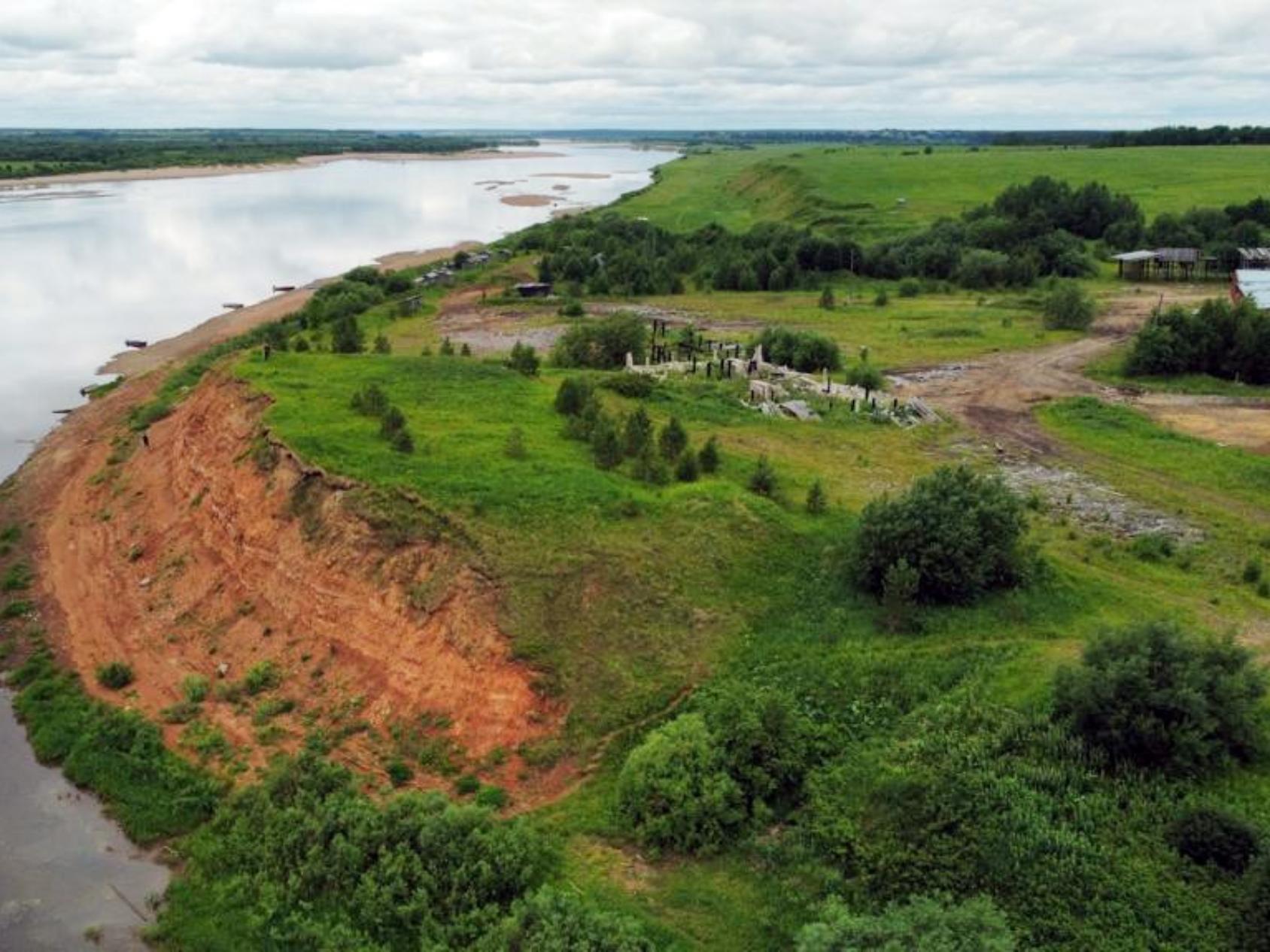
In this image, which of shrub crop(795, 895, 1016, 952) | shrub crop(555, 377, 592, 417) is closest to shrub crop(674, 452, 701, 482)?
shrub crop(555, 377, 592, 417)

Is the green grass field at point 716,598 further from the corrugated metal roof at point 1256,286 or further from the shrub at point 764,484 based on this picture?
the corrugated metal roof at point 1256,286

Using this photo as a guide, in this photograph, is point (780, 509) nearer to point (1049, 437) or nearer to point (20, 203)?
point (1049, 437)

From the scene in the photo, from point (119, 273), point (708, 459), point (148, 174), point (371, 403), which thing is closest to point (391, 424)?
point (371, 403)

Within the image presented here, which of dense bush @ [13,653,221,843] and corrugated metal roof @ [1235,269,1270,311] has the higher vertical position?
corrugated metal roof @ [1235,269,1270,311]

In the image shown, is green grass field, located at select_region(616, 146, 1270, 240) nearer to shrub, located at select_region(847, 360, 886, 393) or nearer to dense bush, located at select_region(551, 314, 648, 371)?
dense bush, located at select_region(551, 314, 648, 371)

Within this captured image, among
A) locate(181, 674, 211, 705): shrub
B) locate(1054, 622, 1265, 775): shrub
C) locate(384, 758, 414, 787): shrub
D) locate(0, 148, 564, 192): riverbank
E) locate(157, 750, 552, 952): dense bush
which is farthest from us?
locate(0, 148, 564, 192): riverbank

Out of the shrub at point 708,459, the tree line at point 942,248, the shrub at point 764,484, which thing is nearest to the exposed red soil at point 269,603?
the shrub at point 708,459
